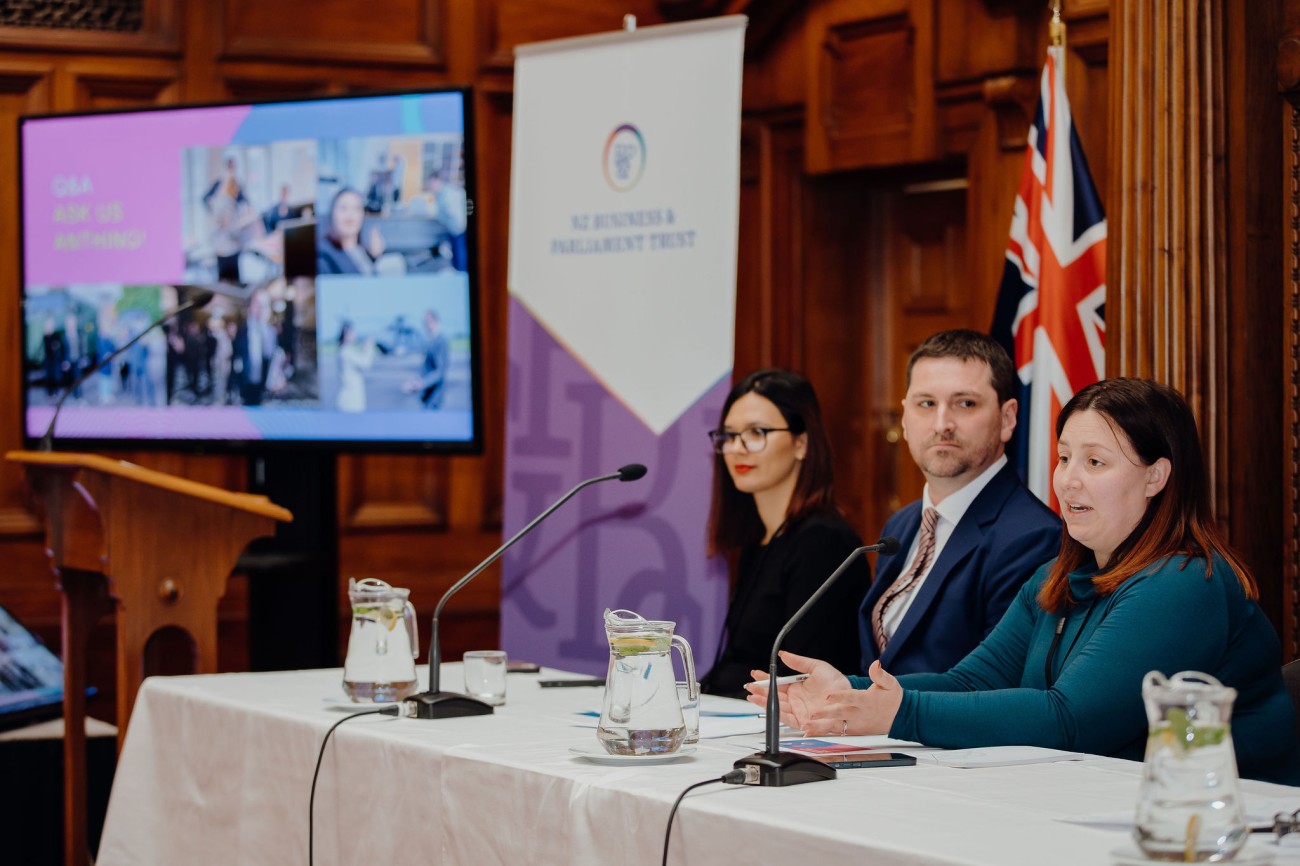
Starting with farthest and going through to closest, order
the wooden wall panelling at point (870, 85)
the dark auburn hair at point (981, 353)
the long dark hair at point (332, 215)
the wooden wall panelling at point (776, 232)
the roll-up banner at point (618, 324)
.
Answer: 1. the wooden wall panelling at point (776, 232)
2. the wooden wall panelling at point (870, 85)
3. the long dark hair at point (332, 215)
4. the roll-up banner at point (618, 324)
5. the dark auburn hair at point (981, 353)

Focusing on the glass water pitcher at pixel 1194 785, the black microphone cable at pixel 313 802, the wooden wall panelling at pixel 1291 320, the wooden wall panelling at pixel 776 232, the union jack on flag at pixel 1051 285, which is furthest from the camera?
the wooden wall panelling at pixel 776 232

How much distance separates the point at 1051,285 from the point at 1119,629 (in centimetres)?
186

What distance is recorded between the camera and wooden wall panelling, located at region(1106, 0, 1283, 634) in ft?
10.00

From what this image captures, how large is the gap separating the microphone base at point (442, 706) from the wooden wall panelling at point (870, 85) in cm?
294

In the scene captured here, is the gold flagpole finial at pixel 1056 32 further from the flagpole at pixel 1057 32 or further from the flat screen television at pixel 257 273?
the flat screen television at pixel 257 273

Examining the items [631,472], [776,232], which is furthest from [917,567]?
[776,232]

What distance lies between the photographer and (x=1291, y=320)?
120 inches

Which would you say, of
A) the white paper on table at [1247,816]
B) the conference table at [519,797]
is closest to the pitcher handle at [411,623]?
the conference table at [519,797]

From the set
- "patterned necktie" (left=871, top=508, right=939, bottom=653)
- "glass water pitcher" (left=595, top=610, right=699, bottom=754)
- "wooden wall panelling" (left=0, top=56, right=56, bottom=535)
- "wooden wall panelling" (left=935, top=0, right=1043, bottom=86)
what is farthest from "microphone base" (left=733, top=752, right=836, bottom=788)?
"wooden wall panelling" (left=0, top=56, right=56, bottom=535)

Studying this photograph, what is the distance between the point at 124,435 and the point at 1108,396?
2.96 m

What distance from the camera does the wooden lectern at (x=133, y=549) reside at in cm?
324

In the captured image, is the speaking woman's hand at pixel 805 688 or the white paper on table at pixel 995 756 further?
the speaking woman's hand at pixel 805 688

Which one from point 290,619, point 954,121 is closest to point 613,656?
point 290,619

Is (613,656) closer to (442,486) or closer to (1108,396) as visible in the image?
(1108,396)
